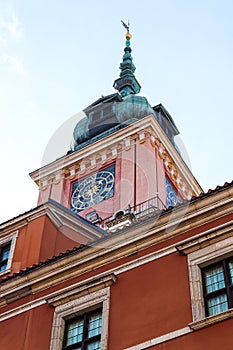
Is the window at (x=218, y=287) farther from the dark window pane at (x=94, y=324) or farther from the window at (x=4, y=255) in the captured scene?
the window at (x=4, y=255)

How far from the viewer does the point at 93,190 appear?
137ft

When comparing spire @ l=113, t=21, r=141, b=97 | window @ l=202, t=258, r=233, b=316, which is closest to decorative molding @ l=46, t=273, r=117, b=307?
window @ l=202, t=258, r=233, b=316

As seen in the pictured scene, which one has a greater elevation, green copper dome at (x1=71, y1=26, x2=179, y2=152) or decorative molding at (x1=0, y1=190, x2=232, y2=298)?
green copper dome at (x1=71, y1=26, x2=179, y2=152)

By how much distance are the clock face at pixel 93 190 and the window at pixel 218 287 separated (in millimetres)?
24643

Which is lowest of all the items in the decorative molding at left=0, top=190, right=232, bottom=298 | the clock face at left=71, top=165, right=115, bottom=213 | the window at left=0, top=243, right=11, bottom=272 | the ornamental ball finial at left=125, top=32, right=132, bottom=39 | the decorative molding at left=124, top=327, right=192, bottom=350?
the decorative molding at left=124, top=327, right=192, bottom=350

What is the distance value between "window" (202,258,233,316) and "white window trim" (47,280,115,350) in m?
2.42

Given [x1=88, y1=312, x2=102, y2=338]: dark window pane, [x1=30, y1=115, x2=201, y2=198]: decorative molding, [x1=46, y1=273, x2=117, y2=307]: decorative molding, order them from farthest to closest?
1. [x1=30, y1=115, x2=201, y2=198]: decorative molding
2. [x1=46, y1=273, x2=117, y2=307]: decorative molding
3. [x1=88, y1=312, x2=102, y2=338]: dark window pane

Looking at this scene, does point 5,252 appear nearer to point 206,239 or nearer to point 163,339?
point 206,239

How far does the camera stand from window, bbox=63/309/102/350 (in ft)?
53.0

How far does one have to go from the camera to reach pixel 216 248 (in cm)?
1577

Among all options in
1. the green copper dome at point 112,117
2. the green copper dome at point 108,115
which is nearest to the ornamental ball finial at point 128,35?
the green copper dome at point 112,117

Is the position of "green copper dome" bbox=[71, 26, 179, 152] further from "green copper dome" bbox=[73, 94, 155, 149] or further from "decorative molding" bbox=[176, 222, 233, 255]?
"decorative molding" bbox=[176, 222, 233, 255]

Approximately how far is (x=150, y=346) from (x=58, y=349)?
98.9 inches

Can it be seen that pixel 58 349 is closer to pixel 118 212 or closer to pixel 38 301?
pixel 38 301
